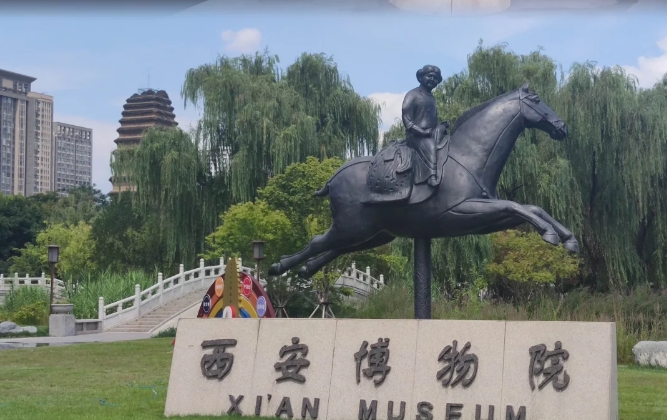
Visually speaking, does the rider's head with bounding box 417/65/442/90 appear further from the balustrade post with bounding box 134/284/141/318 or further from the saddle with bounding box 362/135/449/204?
the balustrade post with bounding box 134/284/141/318

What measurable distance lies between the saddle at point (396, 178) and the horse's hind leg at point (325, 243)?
45 cm

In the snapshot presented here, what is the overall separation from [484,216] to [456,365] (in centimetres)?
155

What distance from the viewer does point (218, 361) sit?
894cm

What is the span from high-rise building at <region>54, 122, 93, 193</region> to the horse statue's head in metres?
141

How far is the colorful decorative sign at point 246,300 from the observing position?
15.2m

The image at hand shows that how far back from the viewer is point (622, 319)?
58.4ft

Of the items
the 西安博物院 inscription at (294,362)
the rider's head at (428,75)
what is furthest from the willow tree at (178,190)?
the 西安博物院 inscription at (294,362)

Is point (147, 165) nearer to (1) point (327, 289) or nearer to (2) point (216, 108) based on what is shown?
(2) point (216, 108)

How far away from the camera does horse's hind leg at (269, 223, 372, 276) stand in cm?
944

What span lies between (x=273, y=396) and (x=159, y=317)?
1981cm

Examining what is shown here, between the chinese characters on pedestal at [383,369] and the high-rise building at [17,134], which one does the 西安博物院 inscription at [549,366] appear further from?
the high-rise building at [17,134]

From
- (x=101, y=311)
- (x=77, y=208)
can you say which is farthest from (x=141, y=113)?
(x=101, y=311)

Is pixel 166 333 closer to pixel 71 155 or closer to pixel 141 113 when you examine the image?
pixel 141 113

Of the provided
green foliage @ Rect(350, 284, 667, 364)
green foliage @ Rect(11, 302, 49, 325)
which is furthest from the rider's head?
green foliage @ Rect(11, 302, 49, 325)
